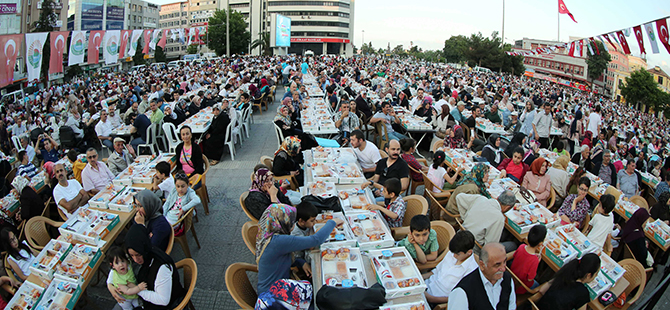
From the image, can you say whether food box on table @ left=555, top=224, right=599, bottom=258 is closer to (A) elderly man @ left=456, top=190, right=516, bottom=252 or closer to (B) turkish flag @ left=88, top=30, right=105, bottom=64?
(A) elderly man @ left=456, top=190, right=516, bottom=252

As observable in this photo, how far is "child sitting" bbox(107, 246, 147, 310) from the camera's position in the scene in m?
2.96

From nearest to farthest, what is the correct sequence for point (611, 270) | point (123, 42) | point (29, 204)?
1. point (611, 270)
2. point (29, 204)
3. point (123, 42)

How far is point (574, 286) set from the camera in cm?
307

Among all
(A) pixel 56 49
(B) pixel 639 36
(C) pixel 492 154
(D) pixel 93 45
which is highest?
(D) pixel 93 45

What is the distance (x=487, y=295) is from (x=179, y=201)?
3.62m

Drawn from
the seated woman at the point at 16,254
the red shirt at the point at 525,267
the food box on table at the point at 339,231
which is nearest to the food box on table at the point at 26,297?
the seated woman at the point at 16,254

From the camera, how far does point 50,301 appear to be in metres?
3.00

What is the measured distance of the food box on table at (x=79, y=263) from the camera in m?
3.25

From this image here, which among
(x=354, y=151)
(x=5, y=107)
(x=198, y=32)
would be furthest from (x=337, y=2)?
(x=354, y=151)

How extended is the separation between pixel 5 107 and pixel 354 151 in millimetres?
15237

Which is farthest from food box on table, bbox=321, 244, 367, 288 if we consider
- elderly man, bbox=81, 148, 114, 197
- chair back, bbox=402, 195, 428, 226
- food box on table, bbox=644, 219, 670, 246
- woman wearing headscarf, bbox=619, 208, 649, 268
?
food box on table, bbox=644, 219, 670, 246

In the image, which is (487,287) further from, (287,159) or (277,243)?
(287,159)

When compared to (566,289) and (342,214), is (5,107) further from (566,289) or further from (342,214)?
(566,289)

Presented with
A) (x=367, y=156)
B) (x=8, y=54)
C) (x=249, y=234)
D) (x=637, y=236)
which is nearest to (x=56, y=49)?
(x=8, y=54)
